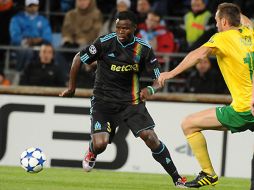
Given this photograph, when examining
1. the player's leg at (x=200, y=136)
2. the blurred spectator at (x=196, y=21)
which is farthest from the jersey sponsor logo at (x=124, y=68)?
the blurred spectator at (x=196, y=21)

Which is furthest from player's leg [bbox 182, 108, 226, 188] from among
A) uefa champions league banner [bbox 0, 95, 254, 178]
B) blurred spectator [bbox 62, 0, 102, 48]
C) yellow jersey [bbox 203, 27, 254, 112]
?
blurred spectator [bbox 62, 0, 102, 48]

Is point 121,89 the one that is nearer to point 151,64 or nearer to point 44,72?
point 151,64

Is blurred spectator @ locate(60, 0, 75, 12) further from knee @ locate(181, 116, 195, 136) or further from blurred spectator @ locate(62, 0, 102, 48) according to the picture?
knee @ locate(181, 116, 195, 136)

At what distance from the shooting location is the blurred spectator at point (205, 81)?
15.1m

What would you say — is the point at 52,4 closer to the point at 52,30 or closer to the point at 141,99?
the point at 52,30

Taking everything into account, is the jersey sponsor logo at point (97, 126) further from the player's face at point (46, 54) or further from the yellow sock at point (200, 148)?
the player's face at point (46, 54)

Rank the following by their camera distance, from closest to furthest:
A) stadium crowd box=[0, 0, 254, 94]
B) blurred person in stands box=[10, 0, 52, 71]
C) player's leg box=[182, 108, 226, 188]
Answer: player's leg box=[182, 108, 226, 188]
stadium crowd box=[0, 0, 254, 94]
blurred person in stands box=[10, 0, 52, 71]

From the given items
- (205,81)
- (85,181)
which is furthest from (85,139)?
(85,181)

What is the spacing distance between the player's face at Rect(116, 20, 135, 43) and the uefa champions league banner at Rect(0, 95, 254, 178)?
3740 mm

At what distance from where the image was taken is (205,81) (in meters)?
15.1

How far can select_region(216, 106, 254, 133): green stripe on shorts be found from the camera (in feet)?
31.6

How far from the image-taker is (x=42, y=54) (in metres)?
15.2

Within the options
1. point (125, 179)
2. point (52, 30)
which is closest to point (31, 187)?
point (125, 179)

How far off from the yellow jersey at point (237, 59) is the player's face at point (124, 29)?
1201mm
